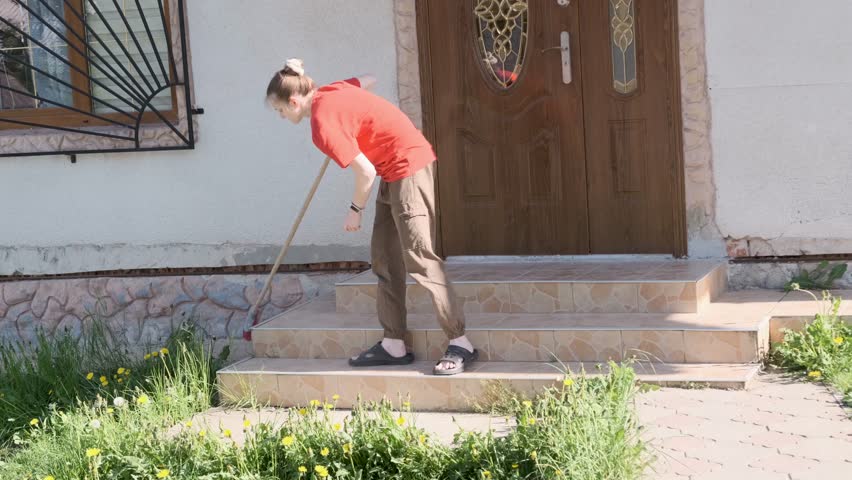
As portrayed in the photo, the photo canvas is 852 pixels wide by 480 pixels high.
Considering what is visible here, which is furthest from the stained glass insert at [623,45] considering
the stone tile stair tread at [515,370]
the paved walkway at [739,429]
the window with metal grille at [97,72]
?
the window with metal grille at [97,72]

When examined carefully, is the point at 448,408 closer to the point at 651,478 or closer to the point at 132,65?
the point at 651,478

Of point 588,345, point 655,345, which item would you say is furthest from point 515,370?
point 655,345

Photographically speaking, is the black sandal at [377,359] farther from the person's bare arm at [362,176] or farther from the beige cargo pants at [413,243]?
the person's bare arm at [362,176]

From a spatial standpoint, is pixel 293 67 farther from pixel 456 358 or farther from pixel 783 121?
pixel 783 121

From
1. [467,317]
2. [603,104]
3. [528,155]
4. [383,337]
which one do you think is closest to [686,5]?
[603,104]

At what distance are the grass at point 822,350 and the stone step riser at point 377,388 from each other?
41 cm

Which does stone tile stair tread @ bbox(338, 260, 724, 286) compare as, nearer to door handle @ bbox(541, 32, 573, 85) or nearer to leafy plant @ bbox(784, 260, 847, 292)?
leafy plant @ bbox(784, 260, 847, 292)

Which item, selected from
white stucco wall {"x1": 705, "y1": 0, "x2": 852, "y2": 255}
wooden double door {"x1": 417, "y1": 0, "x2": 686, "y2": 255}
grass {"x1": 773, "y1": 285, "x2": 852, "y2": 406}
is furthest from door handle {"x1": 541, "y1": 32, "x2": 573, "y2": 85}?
grass {"x1": 773, "y1": 285, "x2": 852, "y2": 406}

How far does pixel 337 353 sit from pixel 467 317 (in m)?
0.75

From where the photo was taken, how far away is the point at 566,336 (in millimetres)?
5320

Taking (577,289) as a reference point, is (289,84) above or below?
above

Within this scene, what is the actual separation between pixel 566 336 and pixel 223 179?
293 centimetres

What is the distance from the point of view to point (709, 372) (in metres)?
5.00

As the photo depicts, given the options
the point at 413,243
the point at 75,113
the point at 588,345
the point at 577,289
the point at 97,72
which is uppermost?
the point at 97,72
